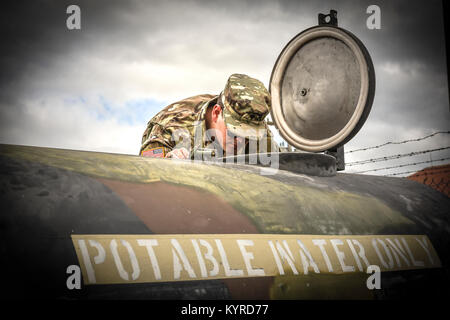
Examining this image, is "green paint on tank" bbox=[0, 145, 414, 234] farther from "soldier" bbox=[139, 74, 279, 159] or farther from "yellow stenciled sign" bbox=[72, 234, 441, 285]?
"soldier" bbox=[139, 74, 279, 159]

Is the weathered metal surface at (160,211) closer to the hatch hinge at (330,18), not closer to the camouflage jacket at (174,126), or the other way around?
the hatch hinge at (330,18)

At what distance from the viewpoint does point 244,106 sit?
3709mm

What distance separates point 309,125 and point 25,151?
116 inches

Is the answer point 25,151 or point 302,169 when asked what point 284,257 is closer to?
point 302,169

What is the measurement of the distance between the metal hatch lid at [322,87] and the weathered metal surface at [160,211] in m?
1.14

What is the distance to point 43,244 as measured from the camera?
1443 millimetres

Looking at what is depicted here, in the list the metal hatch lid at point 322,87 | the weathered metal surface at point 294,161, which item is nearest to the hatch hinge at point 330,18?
the metal hatch lid at point 322,87

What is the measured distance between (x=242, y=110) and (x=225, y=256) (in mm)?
2150

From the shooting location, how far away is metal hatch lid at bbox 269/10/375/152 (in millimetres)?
3607

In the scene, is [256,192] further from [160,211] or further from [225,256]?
[160,211]

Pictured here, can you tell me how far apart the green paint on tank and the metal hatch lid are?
1.24 m

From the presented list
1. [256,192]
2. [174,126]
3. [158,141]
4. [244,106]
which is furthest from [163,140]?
[256,192]

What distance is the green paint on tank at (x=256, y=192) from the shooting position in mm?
1930

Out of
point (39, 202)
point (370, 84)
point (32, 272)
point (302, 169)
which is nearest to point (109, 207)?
point (39, 202)
